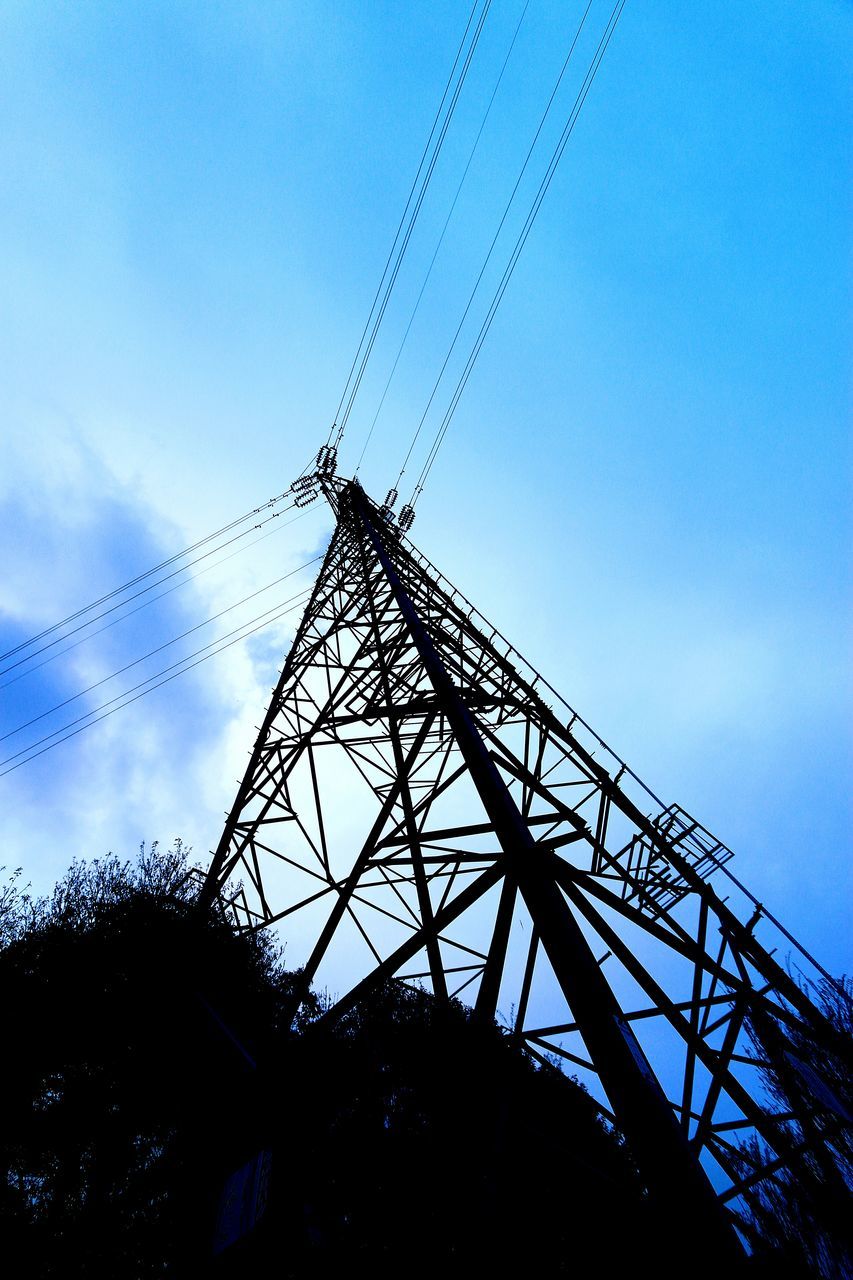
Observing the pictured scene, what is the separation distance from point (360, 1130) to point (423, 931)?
11243 mm

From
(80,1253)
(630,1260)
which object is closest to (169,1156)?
(80,1253)

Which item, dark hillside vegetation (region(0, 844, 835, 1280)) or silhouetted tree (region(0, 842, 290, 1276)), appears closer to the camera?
dark hillside vegetation (region(0, 844, 835, 1280))

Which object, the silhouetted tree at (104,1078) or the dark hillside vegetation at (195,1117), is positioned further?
the silhouetted tree at (104,1078)

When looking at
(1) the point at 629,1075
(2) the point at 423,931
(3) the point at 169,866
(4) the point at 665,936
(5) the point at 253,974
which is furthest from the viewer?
(3) the point at 169,866

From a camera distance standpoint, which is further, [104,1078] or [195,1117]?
[104,1078]

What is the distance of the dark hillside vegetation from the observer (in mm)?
6207

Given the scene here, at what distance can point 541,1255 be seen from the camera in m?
9.56

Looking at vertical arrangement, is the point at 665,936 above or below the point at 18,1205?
below

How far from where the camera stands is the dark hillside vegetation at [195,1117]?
244 inches

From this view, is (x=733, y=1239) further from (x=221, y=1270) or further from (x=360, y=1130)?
(x=360, y=1130)

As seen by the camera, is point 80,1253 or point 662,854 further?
point 80,1253

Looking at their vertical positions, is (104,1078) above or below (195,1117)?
above

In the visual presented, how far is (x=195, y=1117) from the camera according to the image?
19.4ft

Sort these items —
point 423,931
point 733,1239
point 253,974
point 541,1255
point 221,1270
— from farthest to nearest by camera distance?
point 253,974, point 541,1255, point 423,931, point 221,1270, point 733,1239
